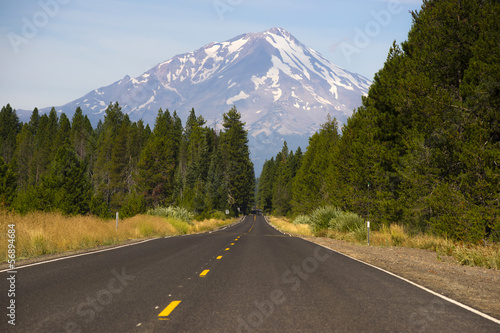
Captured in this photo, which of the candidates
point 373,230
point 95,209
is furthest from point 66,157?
point 373,230

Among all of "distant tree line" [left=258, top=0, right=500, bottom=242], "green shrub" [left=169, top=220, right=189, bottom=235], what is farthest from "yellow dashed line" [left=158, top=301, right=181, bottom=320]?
"green shrub" [left=169, top=220, right=189, bottom=235]

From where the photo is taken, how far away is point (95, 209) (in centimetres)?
5472

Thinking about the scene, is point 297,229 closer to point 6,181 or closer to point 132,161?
point 6,181

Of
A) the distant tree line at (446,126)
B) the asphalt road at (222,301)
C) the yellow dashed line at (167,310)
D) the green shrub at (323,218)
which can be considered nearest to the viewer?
the asphalt road at (222,301)

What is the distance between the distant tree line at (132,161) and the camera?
70312 millimetres

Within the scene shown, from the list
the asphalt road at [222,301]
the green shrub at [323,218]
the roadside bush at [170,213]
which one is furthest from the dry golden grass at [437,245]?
the roadside bush at [170,213]

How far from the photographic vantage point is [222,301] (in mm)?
6883

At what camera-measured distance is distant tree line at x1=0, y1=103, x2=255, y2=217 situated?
70.3 metres

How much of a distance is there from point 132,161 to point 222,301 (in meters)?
90.0

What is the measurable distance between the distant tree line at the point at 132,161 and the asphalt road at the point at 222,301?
142 ft

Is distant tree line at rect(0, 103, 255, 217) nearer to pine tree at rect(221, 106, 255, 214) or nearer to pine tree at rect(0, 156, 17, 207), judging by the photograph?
pine tree at rect(221, 106, 255, 214)

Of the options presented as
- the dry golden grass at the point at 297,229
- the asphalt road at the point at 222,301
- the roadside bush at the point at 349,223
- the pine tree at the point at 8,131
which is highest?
the pine tree at the point at 8,131

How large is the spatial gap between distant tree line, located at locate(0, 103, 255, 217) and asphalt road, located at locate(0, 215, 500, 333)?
43202 millimetres

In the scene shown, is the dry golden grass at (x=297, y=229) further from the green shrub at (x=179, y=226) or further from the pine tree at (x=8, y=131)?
the pine tree at (x=8, y=131)
